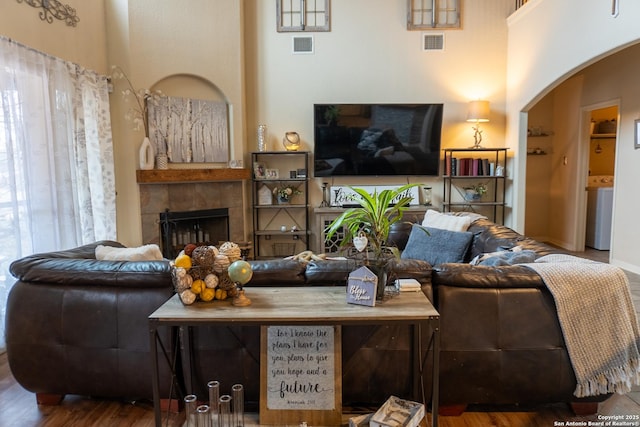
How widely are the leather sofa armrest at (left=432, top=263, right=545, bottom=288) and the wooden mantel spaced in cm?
362

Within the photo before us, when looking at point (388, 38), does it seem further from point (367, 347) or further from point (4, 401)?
point (4, 401)

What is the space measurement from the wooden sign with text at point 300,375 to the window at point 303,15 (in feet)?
15.5

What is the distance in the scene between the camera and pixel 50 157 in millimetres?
3627

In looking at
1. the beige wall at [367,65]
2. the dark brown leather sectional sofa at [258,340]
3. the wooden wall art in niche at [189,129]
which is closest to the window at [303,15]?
the beige wall at [367,65]

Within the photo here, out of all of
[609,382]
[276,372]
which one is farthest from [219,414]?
[609,382]

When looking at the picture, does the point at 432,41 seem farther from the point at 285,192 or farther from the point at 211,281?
the point at 211,281

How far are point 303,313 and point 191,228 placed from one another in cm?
397

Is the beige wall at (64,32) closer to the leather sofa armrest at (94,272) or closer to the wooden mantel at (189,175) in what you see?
the wooden mantel at (189,175)

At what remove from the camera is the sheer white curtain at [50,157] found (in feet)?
10.4

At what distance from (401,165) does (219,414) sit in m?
4.50

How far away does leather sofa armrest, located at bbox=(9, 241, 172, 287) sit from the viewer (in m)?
2.16

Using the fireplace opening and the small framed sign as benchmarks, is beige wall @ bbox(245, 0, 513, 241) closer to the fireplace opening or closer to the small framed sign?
the fireplace opening

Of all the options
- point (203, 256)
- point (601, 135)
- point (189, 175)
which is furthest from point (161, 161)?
point (601, 135)

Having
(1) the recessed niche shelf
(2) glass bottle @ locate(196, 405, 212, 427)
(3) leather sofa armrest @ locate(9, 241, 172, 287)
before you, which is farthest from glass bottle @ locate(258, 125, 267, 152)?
(1) the recessed niche shelf
